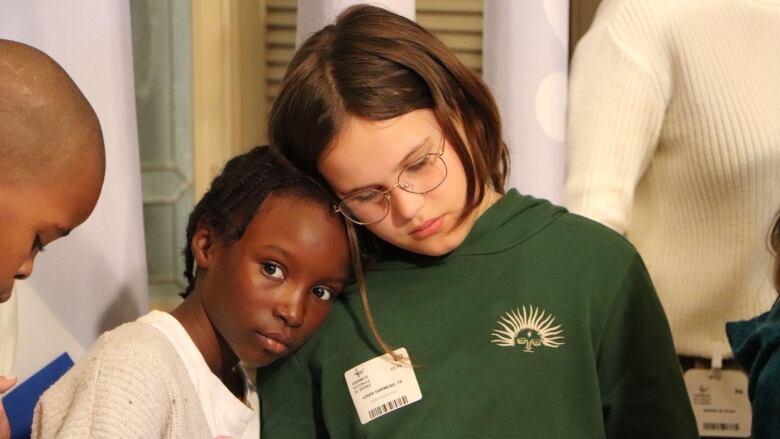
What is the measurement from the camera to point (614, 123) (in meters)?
1.37

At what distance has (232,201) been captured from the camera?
3.99ft

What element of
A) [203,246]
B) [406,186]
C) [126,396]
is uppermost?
[406,186]

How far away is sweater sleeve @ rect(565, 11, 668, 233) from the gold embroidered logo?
25 cm

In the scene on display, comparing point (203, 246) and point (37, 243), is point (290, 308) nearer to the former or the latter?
point (203, 246)

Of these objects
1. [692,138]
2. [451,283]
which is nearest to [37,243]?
→ [451,283]

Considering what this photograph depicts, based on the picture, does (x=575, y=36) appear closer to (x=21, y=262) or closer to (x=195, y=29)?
(x=195, y=29)

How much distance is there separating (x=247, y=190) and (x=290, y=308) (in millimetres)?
171

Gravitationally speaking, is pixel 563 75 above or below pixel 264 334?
above

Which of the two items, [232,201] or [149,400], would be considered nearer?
[149,400]

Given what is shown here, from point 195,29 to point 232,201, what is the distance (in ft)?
2.13

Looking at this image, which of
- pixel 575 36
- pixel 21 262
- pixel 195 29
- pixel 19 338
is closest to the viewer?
pixel 21 262

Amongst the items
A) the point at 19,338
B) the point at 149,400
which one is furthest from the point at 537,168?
the point at 19,338

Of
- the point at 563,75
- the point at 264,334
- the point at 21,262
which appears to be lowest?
the point at 264,334

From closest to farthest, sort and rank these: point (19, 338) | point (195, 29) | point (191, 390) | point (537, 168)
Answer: point (191, 390) < point (19, 338) < point (537, 168) < point (195, 29)
